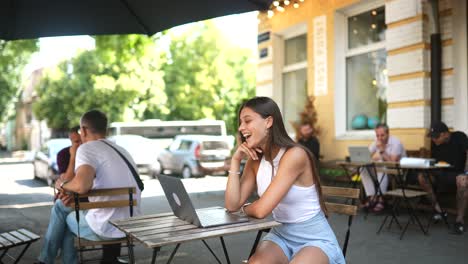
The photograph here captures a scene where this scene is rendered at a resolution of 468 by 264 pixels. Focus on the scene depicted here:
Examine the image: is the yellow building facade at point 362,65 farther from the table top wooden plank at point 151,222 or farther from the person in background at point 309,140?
the table top wooden plank at point 151,222

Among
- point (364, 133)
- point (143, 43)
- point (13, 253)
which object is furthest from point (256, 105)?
point (143, 43)

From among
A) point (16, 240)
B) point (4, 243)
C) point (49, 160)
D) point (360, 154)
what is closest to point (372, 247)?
point (360, 154)

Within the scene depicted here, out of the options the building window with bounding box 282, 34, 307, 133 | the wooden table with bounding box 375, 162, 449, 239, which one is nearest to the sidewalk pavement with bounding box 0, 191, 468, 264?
the wooden table with bounding box 375, 162, 449, 239

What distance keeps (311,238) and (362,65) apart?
361 inches

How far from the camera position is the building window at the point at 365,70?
37.1ft

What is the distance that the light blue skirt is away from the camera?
3188 millimetres

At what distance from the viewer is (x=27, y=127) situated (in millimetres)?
68000

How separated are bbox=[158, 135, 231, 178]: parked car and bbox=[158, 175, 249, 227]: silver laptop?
15.6m

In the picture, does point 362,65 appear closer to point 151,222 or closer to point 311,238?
point 311,238

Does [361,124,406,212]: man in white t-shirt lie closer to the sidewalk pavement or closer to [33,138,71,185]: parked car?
the sidewalk pavement

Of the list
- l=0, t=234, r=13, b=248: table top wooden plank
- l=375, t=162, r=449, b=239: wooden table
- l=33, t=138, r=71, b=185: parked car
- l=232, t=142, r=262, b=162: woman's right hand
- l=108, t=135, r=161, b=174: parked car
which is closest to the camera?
l=232, t=142, r=262, b=162: woman's right hand

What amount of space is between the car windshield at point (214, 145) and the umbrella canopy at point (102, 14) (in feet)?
44.1

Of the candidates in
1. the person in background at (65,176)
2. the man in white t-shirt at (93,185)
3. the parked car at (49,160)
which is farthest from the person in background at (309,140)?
the parked car at (49,160)

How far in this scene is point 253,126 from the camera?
3.31m
